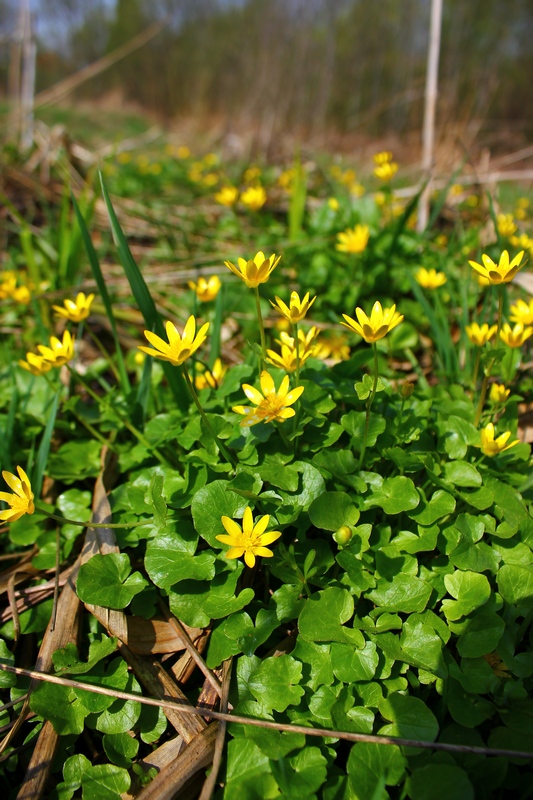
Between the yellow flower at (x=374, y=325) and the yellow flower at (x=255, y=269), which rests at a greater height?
the yellow flower at (x=255, y=269)

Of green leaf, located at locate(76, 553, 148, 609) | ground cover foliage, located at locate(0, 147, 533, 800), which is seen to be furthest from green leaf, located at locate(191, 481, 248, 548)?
green leaf, located at locate(76, 553, 148, 609)

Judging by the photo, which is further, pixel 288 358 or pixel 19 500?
pixel 288 358

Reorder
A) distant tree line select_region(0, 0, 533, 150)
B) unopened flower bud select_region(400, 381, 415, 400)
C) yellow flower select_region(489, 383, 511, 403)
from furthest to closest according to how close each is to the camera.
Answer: distant tree line select_region(0, 0, 533, 150) → yellow flower select_region(489, 383, 511, 403) → unopened flower bud select_region(400, 381, 415, 400)

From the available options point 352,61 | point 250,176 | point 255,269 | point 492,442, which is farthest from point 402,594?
point 352,61

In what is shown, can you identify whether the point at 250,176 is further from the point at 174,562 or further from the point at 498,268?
the point at 174,562

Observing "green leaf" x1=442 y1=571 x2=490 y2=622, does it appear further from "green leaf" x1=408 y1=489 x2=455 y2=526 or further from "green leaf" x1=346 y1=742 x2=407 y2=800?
"green leaf" x1=346 y1=742 x2=407 y2=800

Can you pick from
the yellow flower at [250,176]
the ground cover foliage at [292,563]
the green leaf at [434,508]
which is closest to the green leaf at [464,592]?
the ground cover foliage at [292,563]

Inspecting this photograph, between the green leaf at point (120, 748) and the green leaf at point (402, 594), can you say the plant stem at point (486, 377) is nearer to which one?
the green leaf at point (402, 594)
